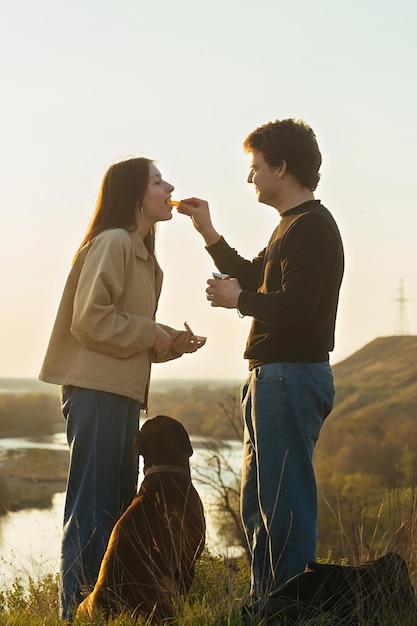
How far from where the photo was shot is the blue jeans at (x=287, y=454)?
13.9ft

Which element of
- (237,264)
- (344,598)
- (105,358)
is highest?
(237,264)

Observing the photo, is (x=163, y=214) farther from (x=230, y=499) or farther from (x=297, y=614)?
(x=230, y=499)

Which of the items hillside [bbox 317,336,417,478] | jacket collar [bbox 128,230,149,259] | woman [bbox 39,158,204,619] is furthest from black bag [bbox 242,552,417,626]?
hillside [bbox 317,336,417,478]

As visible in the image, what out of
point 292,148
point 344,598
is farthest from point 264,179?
point 344,598

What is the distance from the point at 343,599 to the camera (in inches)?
159

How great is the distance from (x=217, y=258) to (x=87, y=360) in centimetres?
94

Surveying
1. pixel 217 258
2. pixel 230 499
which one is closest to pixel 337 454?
pixel 230 499

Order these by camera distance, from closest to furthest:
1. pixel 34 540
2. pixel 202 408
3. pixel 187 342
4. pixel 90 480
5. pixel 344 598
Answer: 1. pixel 344 598
2. pixel 90 480
3. pixel 187 342
4. pixel 34 540
5. pixel 202 408

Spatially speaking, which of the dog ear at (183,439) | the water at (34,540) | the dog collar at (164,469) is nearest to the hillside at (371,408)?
the water at (34,540)

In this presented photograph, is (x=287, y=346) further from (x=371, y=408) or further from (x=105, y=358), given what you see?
(x=371, y=408)

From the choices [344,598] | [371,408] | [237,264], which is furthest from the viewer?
[371,408]

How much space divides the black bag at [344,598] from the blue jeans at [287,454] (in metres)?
0.23

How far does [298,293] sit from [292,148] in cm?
73

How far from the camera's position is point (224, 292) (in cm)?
435
